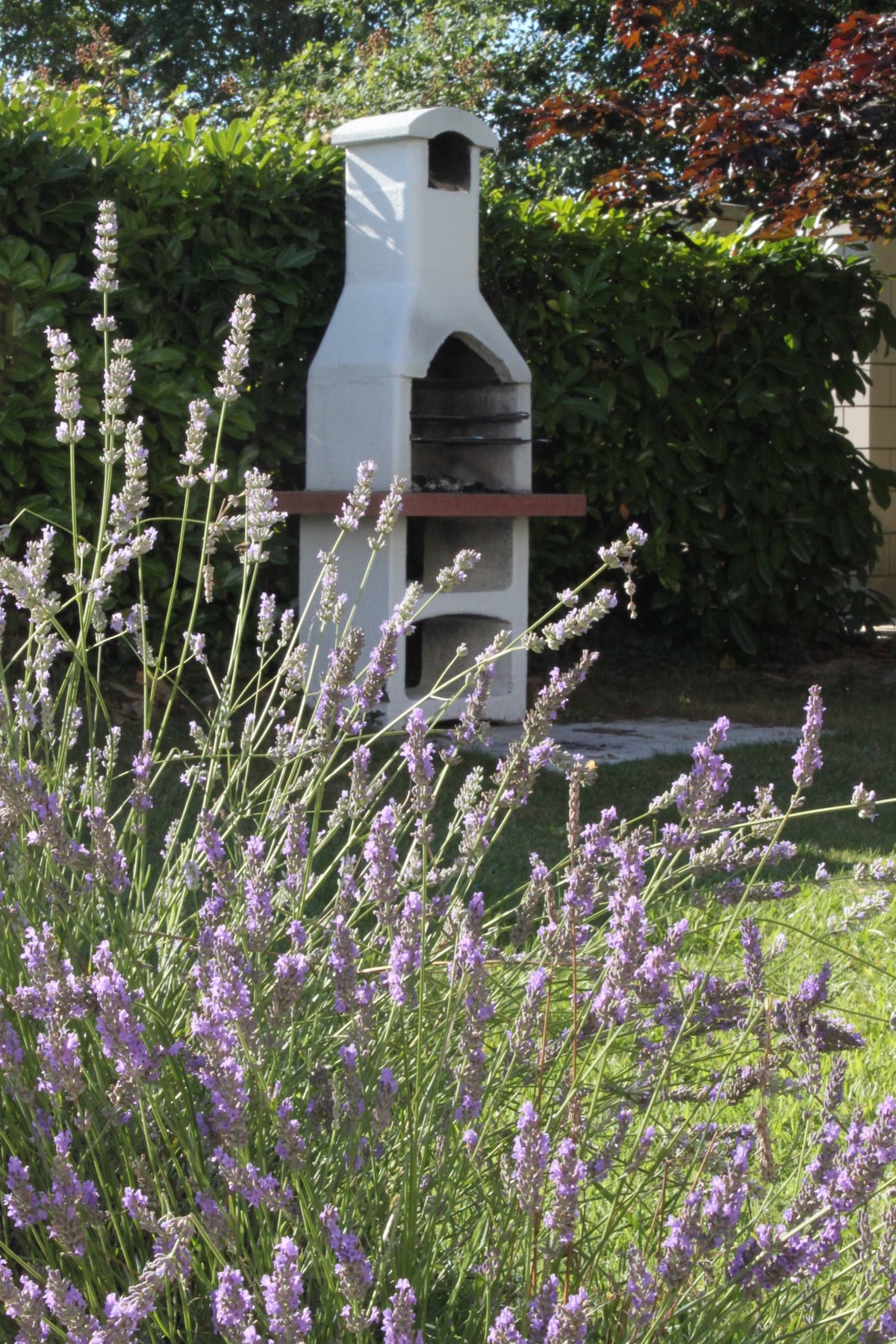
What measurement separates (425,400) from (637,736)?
1758 mm

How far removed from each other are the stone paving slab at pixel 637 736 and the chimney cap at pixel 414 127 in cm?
237

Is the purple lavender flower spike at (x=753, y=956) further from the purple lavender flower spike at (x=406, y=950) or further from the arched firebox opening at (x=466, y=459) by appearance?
the arched firebox opening at (x=466, y=459)

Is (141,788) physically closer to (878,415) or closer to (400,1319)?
(400,1319)

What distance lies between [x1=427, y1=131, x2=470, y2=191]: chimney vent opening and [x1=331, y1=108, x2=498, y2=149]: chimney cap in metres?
0.05

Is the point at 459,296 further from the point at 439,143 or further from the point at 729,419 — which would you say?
the point at 729,419

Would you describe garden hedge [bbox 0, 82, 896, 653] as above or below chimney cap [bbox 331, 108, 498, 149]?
below

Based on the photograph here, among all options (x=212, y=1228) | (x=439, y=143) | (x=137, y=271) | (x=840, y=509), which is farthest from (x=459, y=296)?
(x=212, y=1228)

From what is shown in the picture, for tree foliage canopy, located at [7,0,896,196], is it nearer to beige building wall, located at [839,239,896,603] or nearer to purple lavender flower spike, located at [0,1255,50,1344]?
beige building wall, located at [839,239,896,603]

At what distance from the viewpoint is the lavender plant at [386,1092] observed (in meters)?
1.27

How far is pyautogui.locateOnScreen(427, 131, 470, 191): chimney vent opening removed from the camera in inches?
241

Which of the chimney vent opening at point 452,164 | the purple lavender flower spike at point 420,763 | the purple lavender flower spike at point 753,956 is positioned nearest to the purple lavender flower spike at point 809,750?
the purple lavender flower spike at point 753,956

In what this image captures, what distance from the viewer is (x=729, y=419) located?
7.64 m

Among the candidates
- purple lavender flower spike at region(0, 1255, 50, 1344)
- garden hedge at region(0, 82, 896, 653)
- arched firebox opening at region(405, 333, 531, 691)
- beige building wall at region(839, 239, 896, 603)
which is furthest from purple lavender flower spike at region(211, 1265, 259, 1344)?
beige building wall at region(839, 239, 896, 603)

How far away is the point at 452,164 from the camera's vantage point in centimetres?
618
